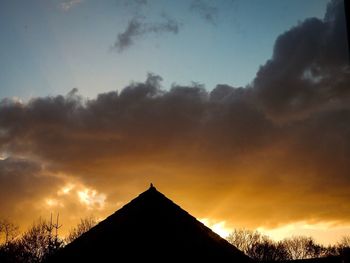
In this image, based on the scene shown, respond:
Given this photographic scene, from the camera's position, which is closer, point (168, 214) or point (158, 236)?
point (158, 236)

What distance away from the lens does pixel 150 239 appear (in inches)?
510

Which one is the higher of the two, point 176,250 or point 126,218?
point 126,218

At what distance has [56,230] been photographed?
175ft

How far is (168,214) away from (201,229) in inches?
59.2

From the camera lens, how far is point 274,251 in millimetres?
79375

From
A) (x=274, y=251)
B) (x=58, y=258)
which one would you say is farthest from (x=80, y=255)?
(x=274, y=251)

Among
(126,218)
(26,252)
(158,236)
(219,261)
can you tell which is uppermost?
(26,252)

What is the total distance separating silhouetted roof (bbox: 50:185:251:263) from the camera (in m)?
12.7

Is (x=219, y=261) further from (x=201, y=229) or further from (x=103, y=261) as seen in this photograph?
(x=103, y=261)

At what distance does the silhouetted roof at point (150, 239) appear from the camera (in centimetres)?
1266

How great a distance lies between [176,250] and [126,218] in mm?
2415

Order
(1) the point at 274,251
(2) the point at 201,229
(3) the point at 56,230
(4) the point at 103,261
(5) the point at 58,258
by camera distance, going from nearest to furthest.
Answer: (4) the point at 103,261 → (5) the point at 58,258 → (2) the point at 201,229 → (3) the point at 56,230 → (1) the point at 274,251

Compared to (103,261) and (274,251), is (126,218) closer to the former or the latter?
(103,261)

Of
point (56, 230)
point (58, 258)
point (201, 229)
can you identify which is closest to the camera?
point (58, 258)
